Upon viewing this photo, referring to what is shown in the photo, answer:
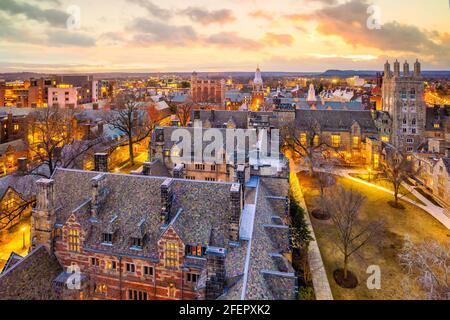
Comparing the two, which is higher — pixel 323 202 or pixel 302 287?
pixel 323 202

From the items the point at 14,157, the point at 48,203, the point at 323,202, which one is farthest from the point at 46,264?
the point at 14,157

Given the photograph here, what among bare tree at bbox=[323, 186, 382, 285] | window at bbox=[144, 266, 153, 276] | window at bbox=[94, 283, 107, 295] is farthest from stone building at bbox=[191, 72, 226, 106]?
window at bbox=[144, 266, 153, 276]

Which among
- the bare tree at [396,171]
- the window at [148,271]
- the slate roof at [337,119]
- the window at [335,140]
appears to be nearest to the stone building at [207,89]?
the slate roof at [337,119]

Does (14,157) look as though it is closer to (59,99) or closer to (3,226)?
(3,226)

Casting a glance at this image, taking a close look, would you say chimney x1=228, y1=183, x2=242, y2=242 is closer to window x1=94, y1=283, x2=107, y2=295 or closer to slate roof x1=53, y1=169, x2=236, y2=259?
slate roof x1=53, y1=169, x2=236, y2=259

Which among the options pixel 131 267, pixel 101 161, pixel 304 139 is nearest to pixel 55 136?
pixel 101 161

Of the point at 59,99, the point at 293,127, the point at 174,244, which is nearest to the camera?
the point at 174,244
